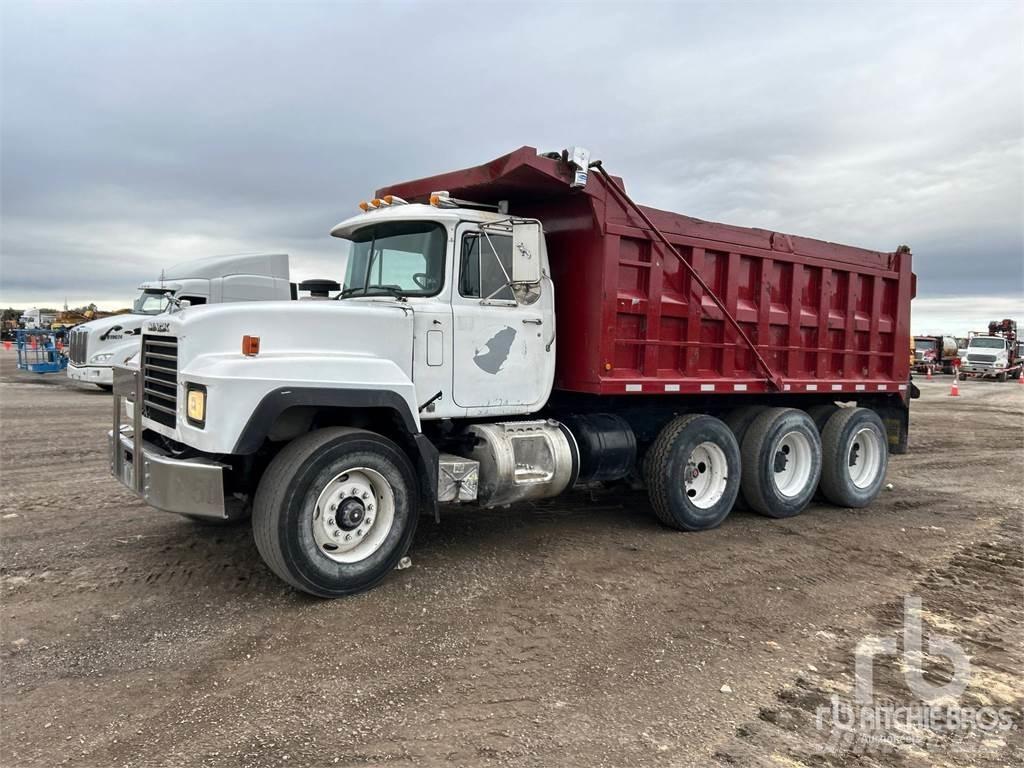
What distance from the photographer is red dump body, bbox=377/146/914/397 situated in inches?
239

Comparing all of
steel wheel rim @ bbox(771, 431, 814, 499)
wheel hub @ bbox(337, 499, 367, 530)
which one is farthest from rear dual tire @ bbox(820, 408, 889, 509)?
wheel hub @ bbox(337, 499, 367, 530)

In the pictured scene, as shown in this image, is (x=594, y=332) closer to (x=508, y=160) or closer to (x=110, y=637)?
(x=508, y=160)

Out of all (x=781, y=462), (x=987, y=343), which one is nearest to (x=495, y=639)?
(x=781, y=462)

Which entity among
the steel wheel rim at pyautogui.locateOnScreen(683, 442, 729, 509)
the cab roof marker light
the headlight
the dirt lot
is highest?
the cab roof marker light

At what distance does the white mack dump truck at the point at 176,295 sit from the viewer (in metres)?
14.6

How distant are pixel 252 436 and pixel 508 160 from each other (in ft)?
9.49

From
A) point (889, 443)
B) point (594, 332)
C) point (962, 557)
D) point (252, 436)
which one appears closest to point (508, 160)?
point (594, 332)

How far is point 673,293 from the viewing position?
6.61 metres

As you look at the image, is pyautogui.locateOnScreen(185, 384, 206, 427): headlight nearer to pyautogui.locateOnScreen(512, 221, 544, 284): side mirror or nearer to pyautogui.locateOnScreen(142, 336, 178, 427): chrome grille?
pyautogui.locateOnScreen(142, 336, 178, 427): chrome grille

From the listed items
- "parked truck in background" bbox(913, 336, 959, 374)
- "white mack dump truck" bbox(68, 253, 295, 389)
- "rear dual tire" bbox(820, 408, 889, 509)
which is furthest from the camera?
"parked truck in background" bbox(913, 336, 959, 374)

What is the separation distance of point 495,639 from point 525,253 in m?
2.74

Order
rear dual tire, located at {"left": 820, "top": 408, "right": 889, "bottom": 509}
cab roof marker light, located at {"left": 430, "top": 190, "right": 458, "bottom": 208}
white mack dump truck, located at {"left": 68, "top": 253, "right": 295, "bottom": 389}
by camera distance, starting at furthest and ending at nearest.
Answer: white mack dump truck, located at {"left": 68, "top": 253, "right": 295, "bottom": 389} → rear dual tire, located at {"left": 820, "top": 408, "right": 889, "bottom": 509} → cab roof marker light, located at {"left": 430, "top": 190, "right": 458, "bottom": 208}

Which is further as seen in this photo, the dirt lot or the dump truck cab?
the dump truck cab

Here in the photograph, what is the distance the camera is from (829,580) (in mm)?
5422
